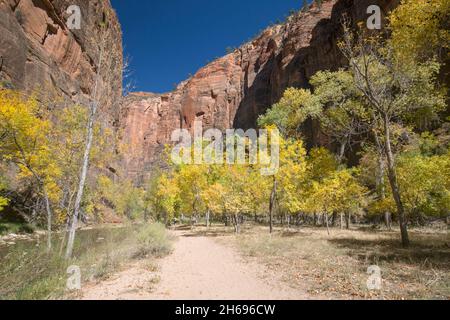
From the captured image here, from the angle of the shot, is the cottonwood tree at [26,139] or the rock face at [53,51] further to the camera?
the rock face at [53,51]

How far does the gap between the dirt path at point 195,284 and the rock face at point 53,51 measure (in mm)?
8345

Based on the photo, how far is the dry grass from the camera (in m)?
6.41

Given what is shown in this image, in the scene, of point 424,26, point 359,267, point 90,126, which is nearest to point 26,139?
point 90,126

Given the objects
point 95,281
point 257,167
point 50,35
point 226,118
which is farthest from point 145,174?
point 95,281

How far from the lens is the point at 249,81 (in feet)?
292

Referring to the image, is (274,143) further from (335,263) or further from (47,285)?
(47,285)

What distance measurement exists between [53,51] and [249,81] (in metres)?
57.7

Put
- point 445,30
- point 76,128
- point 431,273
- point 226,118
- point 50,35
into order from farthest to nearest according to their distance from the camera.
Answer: point 226,118
point 50,35
point 76,128
point 445,30
point 431,273

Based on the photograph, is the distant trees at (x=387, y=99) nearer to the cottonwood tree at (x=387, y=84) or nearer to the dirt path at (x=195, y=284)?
the cottonwood tree at (x=387, y=84)

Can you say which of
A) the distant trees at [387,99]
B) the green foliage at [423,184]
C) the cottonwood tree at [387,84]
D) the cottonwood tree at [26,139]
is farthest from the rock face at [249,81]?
the cottonwood tree at [26,139]

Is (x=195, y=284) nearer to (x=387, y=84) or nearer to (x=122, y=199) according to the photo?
(x=387, y=84)

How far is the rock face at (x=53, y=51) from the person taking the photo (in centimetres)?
1346
